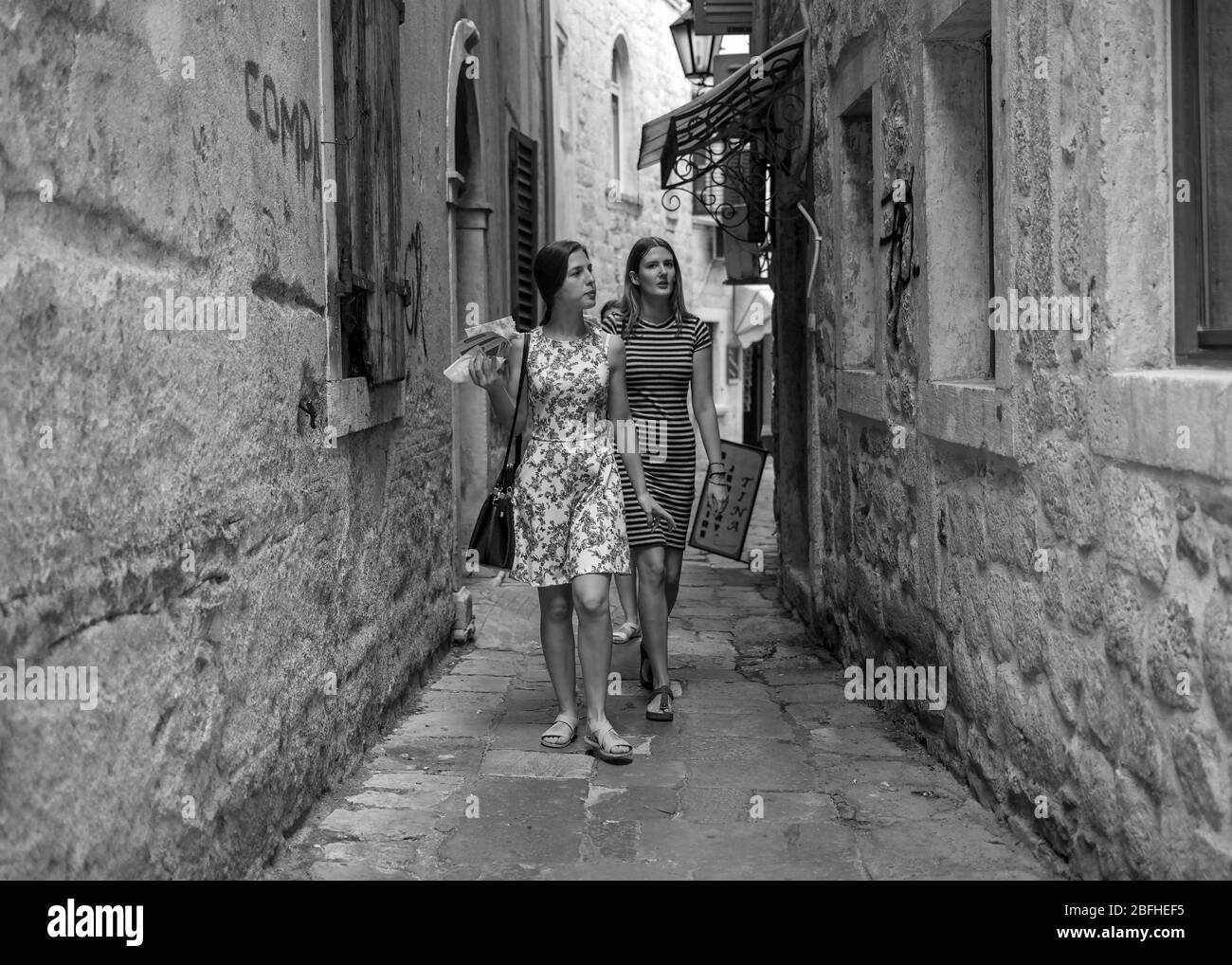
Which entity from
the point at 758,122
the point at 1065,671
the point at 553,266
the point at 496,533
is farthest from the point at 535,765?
the point at 758,122

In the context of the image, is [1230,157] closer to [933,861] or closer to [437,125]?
[933,861]

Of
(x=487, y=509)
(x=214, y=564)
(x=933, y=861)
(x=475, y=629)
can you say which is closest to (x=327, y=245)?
(x=487, y=509)

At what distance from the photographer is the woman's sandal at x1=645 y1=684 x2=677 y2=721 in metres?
5.44

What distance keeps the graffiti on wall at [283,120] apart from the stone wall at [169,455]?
12 millimetres

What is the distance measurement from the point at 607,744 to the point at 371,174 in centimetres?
208

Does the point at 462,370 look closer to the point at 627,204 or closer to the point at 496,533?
the point at 496,533

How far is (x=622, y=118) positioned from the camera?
21.1 m

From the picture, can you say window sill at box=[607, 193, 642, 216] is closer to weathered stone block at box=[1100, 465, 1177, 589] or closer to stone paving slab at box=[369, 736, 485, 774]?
stone paving slab at box=[369, 736, 485, 774]

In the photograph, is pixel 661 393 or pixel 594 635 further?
pixel 661 393

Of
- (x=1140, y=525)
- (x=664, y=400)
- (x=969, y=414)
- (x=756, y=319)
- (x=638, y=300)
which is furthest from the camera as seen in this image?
(x=756, y=319)

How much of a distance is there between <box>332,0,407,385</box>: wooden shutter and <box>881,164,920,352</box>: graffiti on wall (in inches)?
72.3

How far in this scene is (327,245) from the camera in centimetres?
455

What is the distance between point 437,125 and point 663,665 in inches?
109

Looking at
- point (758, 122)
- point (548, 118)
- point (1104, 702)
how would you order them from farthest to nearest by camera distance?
1. point (548, 118)
2. point (758, 122)
3. point (1104, 702)
